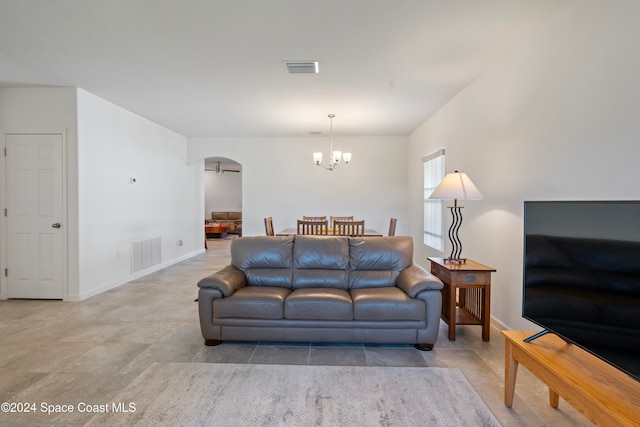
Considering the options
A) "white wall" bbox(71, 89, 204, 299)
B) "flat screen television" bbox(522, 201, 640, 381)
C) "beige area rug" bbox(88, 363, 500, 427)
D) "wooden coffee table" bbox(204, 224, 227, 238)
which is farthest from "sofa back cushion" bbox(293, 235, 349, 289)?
"wooden coffee table" bbox(204, 224, 227, 238)

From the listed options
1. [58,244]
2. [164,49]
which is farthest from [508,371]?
[58,244]

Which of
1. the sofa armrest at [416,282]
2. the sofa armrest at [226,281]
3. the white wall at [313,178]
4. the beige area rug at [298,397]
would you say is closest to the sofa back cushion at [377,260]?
the sofa armrest at [416,282]

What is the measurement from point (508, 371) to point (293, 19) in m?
2.89

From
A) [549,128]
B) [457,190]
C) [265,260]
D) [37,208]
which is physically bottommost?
[265,260]

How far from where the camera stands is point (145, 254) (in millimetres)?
5242

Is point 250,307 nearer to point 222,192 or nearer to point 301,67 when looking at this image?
point 301,67

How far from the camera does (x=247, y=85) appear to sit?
3736 millimetres

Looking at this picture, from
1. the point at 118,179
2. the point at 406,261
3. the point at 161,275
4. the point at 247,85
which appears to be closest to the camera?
the point at 406,261

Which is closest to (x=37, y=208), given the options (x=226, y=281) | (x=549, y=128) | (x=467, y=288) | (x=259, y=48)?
(x=226, y=281)

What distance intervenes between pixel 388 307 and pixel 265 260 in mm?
1348

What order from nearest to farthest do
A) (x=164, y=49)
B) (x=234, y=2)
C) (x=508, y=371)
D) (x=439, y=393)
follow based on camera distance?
(x=508, y=371), (x=439, y=393), (x=234, y=2), (x=164, y=49)

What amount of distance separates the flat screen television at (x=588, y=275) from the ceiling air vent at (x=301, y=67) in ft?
7.94

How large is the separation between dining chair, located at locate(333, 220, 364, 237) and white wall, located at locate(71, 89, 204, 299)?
3309mm

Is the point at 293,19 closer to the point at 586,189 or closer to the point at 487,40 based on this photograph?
the point at 487,40
